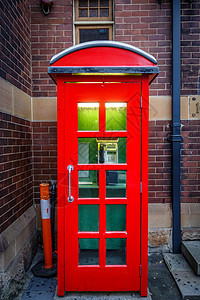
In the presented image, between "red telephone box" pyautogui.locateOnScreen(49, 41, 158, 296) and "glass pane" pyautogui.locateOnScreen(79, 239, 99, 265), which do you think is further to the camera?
"glass pane" pyautogui.locateOnScreen(79, 239, 99, 265)

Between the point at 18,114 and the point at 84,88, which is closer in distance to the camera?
the point at 84,88

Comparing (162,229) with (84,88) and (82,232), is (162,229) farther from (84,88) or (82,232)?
(84,88)

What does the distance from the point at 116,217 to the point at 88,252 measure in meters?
0.58

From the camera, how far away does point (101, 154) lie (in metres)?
2.56

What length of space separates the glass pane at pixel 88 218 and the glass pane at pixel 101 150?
59 centimetres

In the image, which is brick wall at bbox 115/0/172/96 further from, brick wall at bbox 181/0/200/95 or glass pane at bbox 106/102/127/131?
glass pane at bbox 106/102/127/131

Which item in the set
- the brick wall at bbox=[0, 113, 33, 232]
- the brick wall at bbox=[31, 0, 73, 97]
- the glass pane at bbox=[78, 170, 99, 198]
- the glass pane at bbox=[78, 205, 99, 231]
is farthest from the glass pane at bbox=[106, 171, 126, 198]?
the brick wall at bbox=[31, 0, 73, 97]

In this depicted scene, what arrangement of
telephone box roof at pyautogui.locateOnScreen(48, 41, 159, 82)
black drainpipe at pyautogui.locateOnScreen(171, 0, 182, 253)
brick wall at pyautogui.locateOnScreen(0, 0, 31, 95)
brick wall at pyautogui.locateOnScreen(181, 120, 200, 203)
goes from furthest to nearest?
brick wall at pyautogui.locateOnScreen(181, 120, 200, 203) < black drainpipe at pyautogui.locateOnScreen(171, 0, 182, 253) < brick wall at pyautogui.locateOnScreen(0, 0, 31, 95) < telephone box roof at pyautogui.locateOnScreen(48, 41, 159, 82)

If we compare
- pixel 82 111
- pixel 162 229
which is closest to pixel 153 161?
pixel 162 229

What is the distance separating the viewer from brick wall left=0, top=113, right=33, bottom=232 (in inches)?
103

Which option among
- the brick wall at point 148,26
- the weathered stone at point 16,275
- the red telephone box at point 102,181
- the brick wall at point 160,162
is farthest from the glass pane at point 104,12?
the weathered stone at point 16,275

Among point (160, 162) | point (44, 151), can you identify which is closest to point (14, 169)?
point (44, 151)

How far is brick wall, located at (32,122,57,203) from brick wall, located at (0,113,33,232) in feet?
0.40

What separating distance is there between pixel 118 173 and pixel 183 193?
1.78 meters
